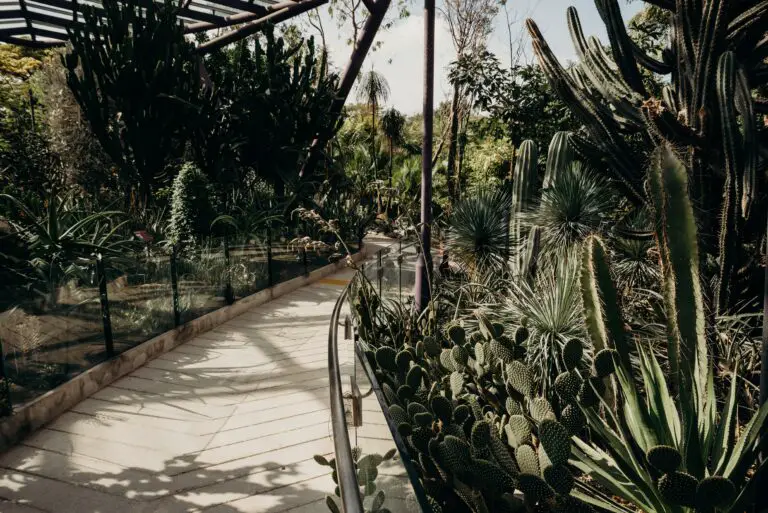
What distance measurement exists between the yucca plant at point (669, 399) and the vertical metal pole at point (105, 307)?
4.33 meters

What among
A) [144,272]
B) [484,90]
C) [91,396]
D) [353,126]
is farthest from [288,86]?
[353,126]

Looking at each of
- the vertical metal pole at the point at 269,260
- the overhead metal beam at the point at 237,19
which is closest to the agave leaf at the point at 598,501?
the vertical metal pole at the point at 269,260

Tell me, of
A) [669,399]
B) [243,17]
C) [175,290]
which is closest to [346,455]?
[669,399]

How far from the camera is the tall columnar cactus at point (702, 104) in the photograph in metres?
4.72

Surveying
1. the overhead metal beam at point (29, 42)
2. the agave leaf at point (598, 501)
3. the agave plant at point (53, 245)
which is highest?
the overhead metal beam at point (29, 42)

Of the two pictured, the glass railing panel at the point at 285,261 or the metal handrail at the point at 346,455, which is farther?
the glass railing panel at the point at 285,261

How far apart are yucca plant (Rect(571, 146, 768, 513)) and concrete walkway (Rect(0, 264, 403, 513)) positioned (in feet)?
4.36

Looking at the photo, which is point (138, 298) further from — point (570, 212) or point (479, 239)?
point (570, 212)

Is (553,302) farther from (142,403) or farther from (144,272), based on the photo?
(144,272)

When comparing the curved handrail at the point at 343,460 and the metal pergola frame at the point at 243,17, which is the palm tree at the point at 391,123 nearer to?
the metal pergola frame at the point at 243,17

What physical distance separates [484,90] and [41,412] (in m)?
9.50

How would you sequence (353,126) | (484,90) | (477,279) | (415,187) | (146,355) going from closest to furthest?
(146,355), (477,279), (484,90), (415,187), (353,126)

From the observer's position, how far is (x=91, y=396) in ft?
15.5

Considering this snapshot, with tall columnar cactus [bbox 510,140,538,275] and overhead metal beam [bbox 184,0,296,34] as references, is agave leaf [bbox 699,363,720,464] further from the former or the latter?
overhead metal beam [bbox 184,0,296,34]
